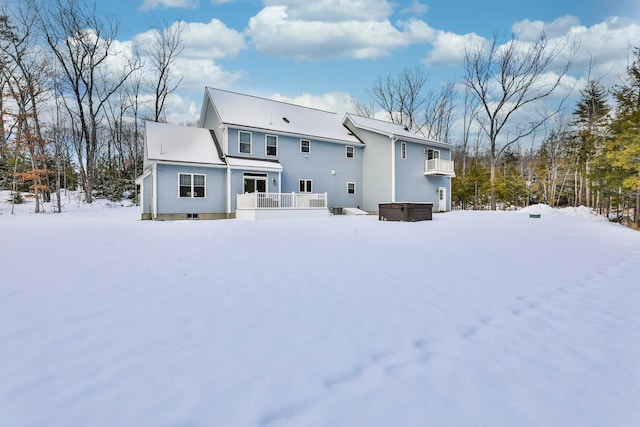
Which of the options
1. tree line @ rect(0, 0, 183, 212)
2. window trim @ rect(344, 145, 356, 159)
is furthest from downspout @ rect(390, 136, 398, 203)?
tree line @ rect(0, 0, 183, 212)

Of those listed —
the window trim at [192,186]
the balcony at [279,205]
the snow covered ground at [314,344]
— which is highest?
the window trim at [192,186]

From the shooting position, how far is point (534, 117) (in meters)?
24.8

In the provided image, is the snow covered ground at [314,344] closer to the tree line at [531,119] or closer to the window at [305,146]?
the window at [305,146]

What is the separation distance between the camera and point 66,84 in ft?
75.6

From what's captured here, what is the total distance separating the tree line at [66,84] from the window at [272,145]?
43.7ft

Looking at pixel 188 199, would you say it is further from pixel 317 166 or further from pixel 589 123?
pixel 589 123

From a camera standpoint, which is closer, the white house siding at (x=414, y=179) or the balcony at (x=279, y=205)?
the balcony at (x=279, y=205)

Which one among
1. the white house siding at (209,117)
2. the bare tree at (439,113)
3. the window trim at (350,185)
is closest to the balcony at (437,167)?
the window trim at (350,185)

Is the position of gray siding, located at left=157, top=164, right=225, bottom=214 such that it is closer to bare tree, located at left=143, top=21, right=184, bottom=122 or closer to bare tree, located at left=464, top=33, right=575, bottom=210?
bare tree, located at left=143, top=21, right=184, bottom=122

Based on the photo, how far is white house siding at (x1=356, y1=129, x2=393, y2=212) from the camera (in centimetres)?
1844

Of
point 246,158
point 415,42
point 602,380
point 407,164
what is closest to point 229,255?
point 602,380

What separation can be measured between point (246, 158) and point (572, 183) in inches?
1304

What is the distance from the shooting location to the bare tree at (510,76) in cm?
2125

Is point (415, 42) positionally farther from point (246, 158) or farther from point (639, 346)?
point (639, 346)
